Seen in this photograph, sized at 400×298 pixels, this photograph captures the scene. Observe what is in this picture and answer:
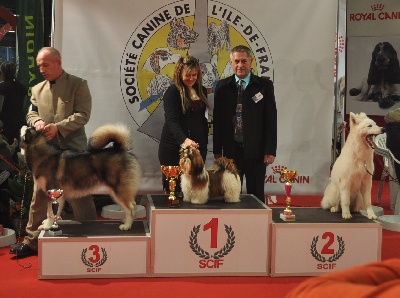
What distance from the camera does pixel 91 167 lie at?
3.99m

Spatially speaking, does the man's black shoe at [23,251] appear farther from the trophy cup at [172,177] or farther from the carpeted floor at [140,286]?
the trophy cup at [172,177]

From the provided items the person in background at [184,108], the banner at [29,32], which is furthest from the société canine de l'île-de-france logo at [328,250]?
the banner at [29,32]

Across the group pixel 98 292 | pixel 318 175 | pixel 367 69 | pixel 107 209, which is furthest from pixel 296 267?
pixel 367 69

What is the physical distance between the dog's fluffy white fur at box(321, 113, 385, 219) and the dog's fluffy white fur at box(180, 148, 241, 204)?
2.61ft

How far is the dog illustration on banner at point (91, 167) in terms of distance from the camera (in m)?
3.99

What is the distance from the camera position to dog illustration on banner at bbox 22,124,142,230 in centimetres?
399

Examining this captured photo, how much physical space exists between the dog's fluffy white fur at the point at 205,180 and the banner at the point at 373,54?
5.93m

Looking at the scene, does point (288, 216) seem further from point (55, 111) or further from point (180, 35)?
point (180, 35)

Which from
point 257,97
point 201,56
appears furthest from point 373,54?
point 257,97

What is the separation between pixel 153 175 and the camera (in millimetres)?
5750

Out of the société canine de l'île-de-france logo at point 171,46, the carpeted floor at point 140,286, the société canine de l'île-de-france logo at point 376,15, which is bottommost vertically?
the carpeted floor at point 140,286

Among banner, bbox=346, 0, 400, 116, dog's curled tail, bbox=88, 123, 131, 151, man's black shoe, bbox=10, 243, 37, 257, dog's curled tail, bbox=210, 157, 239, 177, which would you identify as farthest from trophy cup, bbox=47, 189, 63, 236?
banner, bbox=346, 0, 400, 116

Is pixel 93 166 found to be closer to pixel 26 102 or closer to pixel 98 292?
pixel 98 292

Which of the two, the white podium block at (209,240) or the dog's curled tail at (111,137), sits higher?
the dog's curled tail at (111,137)
